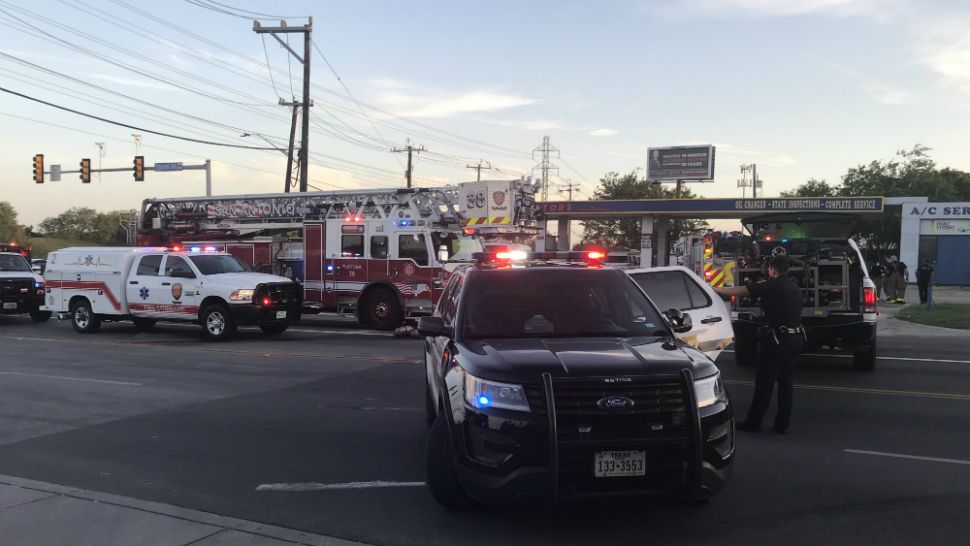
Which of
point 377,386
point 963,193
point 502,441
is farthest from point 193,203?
point 963,193

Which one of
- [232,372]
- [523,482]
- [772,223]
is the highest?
[772,223]

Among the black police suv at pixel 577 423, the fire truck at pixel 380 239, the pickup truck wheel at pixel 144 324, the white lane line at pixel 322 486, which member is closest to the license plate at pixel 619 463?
the black police suv at pixel 577 423

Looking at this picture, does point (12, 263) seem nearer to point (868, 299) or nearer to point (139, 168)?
point (139, 168)

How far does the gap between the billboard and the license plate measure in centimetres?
5268

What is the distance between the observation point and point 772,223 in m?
11.4

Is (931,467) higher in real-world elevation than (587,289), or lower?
lower

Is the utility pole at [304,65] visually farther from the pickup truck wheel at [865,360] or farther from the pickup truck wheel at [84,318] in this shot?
the pickup truck wheel at [865,360]

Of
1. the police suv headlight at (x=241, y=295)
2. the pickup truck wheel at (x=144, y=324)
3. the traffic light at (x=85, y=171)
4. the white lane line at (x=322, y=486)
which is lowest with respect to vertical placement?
the pickup truck wheel at (x=144, y=324)

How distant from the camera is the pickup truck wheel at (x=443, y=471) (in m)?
4.66

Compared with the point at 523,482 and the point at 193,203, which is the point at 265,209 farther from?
the point at 523,482

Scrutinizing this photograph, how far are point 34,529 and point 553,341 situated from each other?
367 cm

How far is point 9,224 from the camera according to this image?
3113 inches

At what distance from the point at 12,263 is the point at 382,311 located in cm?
1202

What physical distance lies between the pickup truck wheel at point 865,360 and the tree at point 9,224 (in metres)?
83.1
